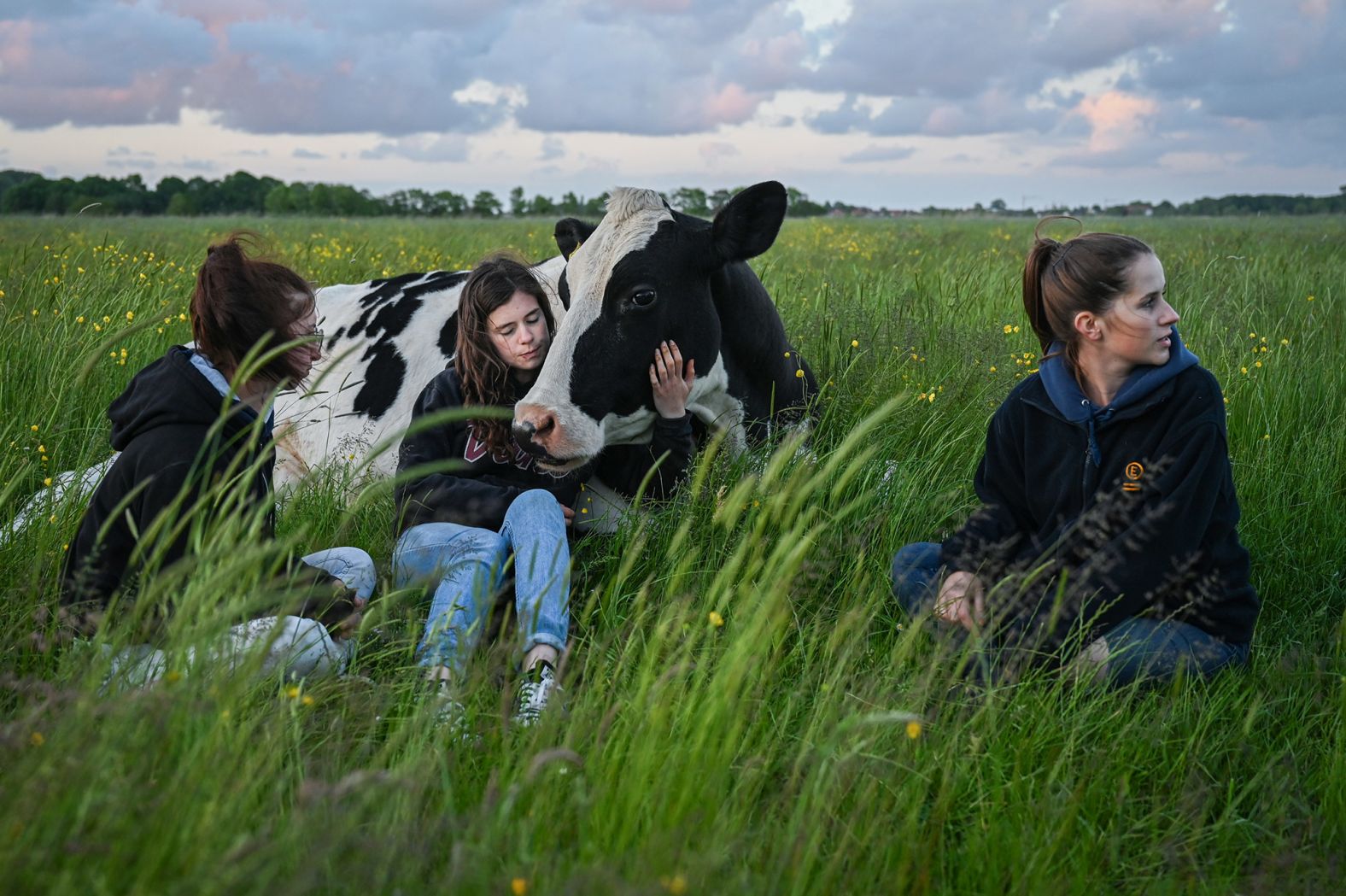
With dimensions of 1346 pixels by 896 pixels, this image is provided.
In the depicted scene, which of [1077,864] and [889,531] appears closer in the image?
[1077,864]

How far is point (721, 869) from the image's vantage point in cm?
208

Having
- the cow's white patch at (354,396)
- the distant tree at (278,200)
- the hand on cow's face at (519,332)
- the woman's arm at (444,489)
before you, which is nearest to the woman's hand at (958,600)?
the woman's arm at (444,489)

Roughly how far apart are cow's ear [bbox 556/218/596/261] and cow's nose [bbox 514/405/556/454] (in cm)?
120

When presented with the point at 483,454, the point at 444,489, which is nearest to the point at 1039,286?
the point at 483,454

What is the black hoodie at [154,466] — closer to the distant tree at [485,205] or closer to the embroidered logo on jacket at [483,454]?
the embroidered logo on jacket at [483,454]

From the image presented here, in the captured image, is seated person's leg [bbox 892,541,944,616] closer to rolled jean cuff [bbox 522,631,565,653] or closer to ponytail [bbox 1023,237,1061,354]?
ponytail [bbox 1023,237,1061,354]

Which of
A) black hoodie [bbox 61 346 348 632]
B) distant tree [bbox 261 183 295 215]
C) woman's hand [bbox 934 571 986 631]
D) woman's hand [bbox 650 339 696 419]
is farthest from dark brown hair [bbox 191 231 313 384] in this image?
distant tree [bbox 261 183 295 215]

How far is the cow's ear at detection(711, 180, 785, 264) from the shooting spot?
14.6ft

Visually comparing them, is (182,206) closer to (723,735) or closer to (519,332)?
(519,332)

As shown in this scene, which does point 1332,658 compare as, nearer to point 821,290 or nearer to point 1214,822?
point 1214,822

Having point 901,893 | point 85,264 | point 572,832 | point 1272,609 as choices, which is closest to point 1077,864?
point 901,893

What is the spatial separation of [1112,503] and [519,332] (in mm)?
2200

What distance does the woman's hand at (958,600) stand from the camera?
10.3 feet

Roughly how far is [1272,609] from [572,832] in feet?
10.2
